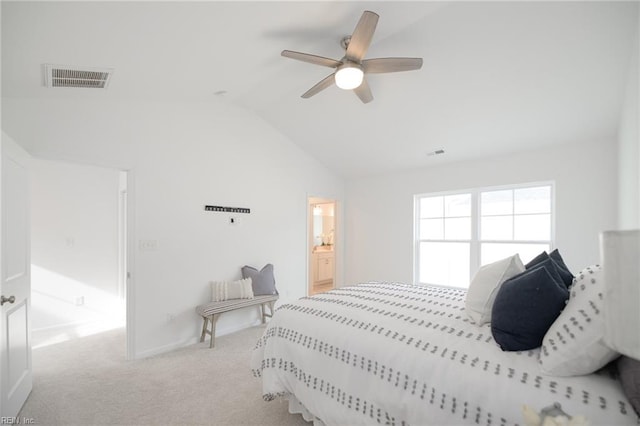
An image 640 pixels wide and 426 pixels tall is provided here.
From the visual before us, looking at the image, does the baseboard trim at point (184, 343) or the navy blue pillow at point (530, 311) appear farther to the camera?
the baseboard trim at point (184, 343)

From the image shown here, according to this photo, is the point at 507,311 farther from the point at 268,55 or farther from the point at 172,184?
the point at 172,184

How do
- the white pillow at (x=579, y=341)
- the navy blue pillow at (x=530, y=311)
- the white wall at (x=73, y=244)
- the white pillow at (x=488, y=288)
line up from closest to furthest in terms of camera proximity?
the white pillow at (x=579, y=341)
the navy blue pillow at (x=530, y=311)
the white pillow at (x=488, y=288)
the white wall at (x=73, y=244)

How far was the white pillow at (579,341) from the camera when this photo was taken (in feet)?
3.67

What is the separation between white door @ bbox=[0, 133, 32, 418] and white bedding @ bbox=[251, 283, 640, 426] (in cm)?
163

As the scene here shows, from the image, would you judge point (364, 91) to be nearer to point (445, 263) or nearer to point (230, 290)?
point (230, 290)

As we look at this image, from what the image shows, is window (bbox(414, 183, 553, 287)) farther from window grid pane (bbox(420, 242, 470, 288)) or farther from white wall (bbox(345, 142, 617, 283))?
white wall (bbox(345, 142, 617, 283))

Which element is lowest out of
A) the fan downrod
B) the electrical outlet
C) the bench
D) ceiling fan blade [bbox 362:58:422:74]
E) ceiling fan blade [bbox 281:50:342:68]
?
the bench

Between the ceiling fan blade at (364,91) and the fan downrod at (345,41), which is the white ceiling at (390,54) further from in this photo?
the ceiling fan blade at (364,91)

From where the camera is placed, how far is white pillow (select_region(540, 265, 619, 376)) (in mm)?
1117

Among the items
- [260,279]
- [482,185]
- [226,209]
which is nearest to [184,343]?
[260,279]

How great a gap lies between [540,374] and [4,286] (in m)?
3.05

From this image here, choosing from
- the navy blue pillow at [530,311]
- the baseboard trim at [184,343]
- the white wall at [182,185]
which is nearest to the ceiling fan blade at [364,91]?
the navy blue pillow at [530,311]

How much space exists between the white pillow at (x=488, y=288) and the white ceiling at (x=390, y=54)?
5.81ft

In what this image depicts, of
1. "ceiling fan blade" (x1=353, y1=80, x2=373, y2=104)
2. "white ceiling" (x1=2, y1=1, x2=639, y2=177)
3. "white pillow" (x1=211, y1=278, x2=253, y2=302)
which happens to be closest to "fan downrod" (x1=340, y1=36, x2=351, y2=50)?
"white ceiling" (x1=2, y1=1, x2=639, y2=177)
